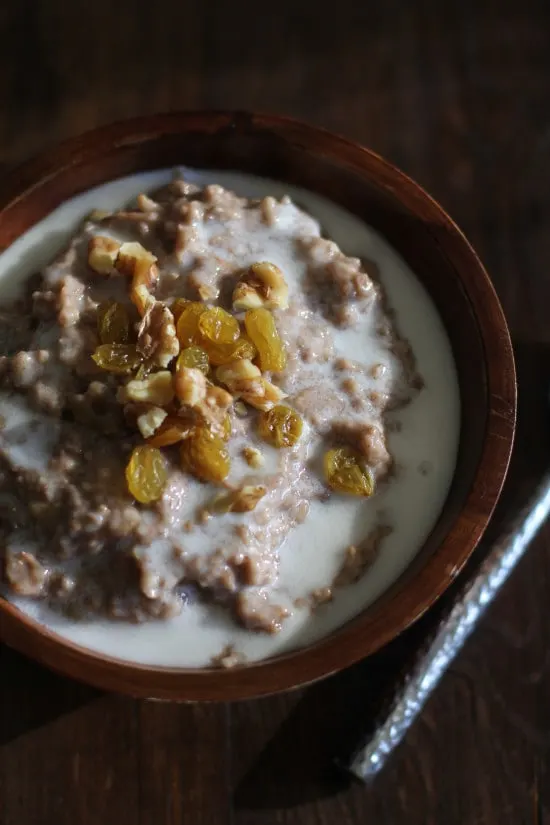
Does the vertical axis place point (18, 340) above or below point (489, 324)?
below

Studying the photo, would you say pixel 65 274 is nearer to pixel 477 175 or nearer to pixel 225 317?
pixel 225 317

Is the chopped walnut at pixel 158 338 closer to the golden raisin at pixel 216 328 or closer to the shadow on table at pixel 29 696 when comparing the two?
the golden raisin at pixel 216 328

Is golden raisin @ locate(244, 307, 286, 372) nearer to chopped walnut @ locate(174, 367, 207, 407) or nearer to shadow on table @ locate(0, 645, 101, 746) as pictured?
chopped walnut @ locate(174, 367, 207, 407)

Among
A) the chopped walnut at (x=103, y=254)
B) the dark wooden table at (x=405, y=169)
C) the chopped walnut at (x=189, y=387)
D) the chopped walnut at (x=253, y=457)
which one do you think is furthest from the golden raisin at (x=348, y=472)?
the chopped walnut at (x=103, y=254)

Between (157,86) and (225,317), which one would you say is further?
(157,86)

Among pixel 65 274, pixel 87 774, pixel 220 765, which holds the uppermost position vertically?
pixel 65 274

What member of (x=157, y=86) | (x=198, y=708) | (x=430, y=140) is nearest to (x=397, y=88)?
(x=430, y=140)

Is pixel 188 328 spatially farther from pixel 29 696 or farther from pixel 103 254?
pixel 29 696
